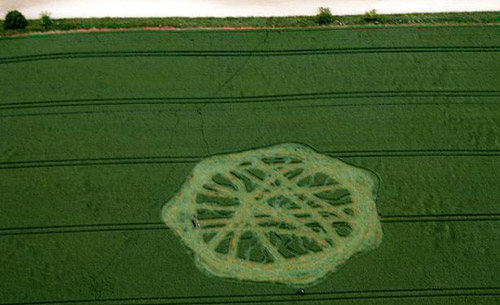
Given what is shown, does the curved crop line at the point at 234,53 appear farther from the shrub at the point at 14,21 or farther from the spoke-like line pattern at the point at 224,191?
the spoke-like line pattern at the point at 224,191

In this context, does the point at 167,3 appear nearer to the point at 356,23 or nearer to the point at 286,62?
the point at 286,62

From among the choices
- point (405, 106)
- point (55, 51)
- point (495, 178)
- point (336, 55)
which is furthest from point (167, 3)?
point (495, 178)

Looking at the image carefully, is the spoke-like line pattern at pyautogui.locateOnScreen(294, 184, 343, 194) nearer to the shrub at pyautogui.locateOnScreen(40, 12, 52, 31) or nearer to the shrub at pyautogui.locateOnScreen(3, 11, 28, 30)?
the shrub at pyautogui.locateOnScreen(40, 12, 52, 31)

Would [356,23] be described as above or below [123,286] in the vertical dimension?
above

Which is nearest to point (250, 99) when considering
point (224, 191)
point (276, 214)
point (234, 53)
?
point (234, 53)

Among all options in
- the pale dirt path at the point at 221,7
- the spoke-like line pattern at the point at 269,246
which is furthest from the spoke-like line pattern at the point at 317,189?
the pale dirt path at the point at 221,7

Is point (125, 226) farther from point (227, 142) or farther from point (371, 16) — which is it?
point (371, 16)

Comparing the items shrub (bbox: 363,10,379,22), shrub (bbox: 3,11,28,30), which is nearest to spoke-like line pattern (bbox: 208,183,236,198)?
shrub (bbox: 363,10,379,22)
